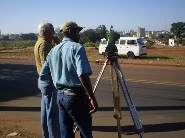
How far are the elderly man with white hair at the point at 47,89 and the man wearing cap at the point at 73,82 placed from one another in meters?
0.86

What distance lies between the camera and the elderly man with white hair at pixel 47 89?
409cm

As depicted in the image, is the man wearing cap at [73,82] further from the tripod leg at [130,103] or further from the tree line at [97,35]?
the tree line at [97,35]

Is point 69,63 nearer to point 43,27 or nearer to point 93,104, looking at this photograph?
point 93,104

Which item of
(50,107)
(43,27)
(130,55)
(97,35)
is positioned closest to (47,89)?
(50,107)

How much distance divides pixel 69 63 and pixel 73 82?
222mm

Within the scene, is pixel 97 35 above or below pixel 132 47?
above

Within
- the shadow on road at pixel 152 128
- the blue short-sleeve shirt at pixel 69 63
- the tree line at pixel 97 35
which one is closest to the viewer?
the blue short-sleeve shirt at pixel 69 63

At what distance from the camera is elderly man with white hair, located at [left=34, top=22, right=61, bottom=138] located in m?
4.09

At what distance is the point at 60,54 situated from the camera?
3145mm

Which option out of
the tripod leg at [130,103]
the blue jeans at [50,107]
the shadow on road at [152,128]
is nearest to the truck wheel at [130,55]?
the shadow on road at [152,128]

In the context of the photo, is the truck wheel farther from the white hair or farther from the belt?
the belt

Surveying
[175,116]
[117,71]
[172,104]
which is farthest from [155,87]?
[117,71]

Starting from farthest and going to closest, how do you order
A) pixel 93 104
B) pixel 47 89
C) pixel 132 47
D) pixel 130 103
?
pixel 132 47, pixel 47 89, pixel 130 103, pixel 93 104

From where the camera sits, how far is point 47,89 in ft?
13.3
